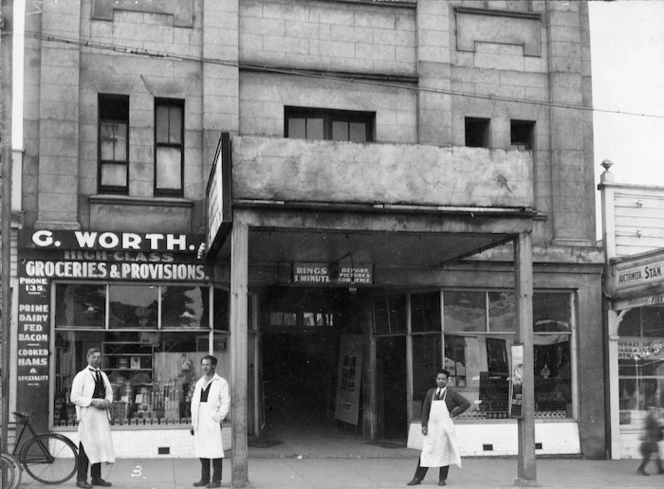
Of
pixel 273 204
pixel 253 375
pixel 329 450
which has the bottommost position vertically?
pixel 329 450

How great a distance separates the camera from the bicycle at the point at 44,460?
523 inches

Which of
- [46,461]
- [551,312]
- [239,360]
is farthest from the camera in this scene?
[551,312]

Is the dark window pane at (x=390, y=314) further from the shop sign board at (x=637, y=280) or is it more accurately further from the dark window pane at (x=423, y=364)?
the shop sign board at (x=637, y=280)

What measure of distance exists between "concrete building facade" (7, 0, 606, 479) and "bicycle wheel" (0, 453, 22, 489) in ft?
13.5

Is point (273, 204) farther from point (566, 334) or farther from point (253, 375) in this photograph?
point (566, 334)

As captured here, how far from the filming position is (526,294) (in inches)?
558

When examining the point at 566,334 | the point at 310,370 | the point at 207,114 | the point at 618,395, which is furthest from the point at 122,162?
the point at 618,395

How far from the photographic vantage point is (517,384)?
14141 mm

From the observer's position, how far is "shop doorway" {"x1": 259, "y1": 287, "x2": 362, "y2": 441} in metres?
19.9

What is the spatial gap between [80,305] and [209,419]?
14.3ft

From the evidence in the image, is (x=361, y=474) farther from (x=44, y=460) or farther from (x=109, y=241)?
(x=109, y=241)

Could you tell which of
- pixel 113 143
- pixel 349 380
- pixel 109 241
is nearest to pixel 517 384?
pixel 349 380

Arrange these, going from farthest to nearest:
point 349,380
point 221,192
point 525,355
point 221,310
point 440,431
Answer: point 349,380
point 221,310
point 525,355
point 440,431
point 221,192

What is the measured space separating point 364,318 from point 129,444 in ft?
18.9
